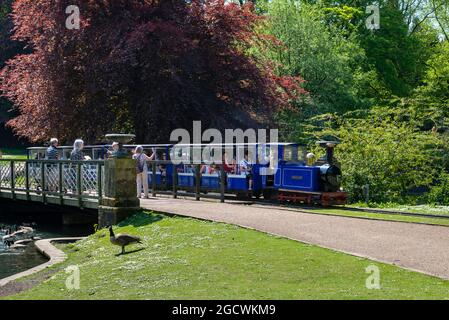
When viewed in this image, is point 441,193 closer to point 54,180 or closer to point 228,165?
point 228,165

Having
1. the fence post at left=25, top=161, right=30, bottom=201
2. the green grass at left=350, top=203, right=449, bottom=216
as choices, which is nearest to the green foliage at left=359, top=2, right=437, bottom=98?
the green grass at left=350, top=203, right=449, bottom=216

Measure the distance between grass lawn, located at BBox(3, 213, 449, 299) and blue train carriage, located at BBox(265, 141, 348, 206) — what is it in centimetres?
668

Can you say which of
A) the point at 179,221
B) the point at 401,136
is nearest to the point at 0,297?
the point at 179,221

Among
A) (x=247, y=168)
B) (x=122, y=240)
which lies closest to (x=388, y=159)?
(x=247, y=168)

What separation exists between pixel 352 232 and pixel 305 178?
6946 millimetres

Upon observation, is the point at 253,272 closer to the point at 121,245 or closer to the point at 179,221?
the point at 121,245

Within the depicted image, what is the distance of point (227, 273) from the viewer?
10148 mm

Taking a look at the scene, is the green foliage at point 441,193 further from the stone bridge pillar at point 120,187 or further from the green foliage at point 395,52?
the green foliage at point 395,52

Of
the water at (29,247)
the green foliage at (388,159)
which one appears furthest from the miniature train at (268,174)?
Result: the water at (29,247)

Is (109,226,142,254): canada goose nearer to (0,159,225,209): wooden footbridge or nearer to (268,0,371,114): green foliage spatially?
(0,159,225,209): wooden footbridge

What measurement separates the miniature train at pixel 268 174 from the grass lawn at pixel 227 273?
22.2 feet

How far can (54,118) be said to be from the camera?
28062mm

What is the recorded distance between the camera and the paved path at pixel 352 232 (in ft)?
36.1

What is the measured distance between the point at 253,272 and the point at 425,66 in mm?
42471
